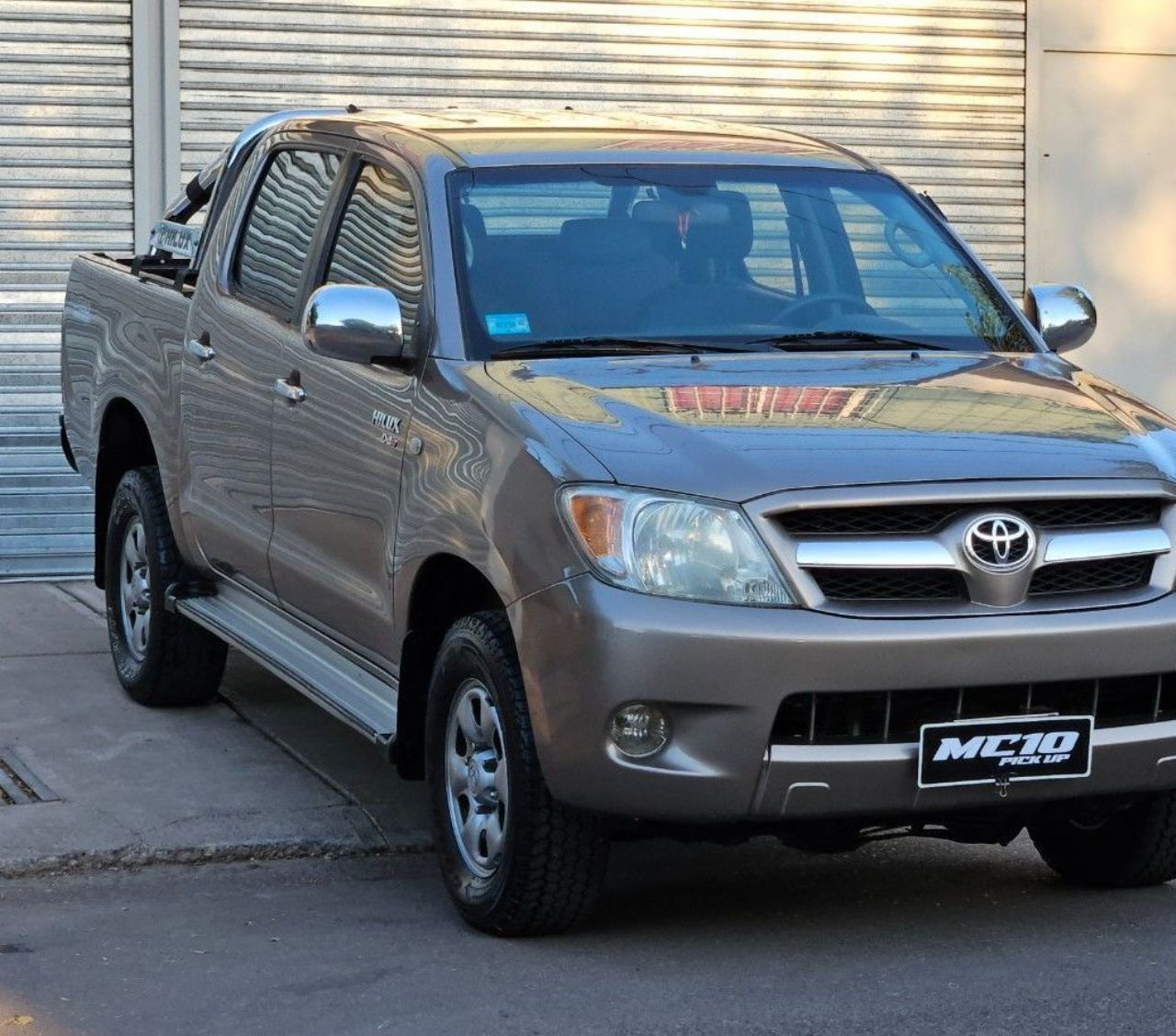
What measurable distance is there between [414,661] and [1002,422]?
1.49 meters

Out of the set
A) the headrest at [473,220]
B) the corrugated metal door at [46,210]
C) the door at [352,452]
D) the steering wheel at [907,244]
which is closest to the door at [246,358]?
the door at [352,452]

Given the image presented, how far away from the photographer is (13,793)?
6340 mm

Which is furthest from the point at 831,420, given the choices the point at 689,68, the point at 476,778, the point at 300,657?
the point at 689,68

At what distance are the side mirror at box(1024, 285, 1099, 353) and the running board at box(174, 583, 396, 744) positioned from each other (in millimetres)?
1986

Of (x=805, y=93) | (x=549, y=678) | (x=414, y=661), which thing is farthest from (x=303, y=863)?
(x=805, y=93)

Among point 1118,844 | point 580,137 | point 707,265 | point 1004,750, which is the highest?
point 580,137

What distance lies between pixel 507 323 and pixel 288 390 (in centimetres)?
83

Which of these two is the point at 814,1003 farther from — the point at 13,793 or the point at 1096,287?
the point at 1096,287

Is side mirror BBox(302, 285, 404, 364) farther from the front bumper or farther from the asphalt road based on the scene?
the asphalt road

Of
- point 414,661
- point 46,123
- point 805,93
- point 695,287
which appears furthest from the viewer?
point 805,93

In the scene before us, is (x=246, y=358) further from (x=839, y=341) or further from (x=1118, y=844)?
(x=1118, y=844)

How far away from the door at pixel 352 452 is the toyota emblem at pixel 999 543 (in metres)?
1.46

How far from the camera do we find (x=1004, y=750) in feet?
15.3

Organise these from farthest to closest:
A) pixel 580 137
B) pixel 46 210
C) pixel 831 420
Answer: pixel 46 210 < pixel 580 137 < pixel 831 420
